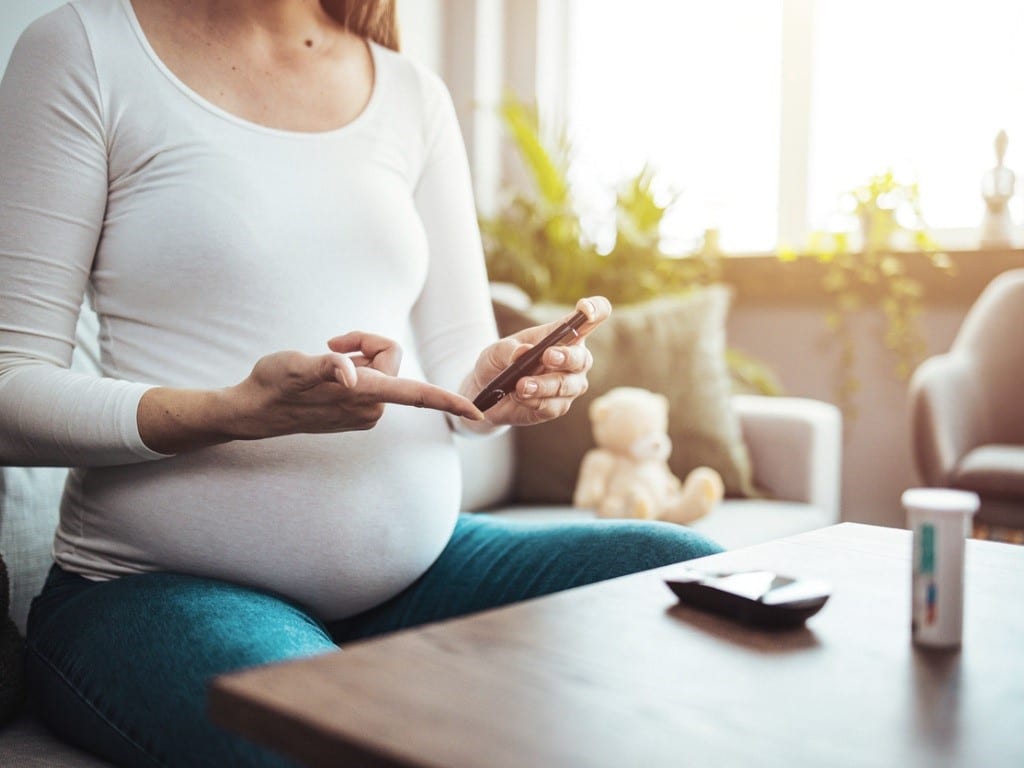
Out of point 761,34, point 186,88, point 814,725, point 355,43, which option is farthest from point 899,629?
point 761,34

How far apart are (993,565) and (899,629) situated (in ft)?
0.78

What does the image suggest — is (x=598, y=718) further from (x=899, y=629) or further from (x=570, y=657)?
(x=899, y=629)

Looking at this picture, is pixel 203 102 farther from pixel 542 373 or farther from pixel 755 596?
pixel 755 596

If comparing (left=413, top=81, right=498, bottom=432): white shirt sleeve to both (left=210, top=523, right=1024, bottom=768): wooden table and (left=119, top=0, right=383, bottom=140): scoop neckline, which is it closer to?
(left=119, top=0, right=383, bottom=140): scoop neckline

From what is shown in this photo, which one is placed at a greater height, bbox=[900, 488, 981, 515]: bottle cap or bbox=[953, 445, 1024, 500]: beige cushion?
bbox=[900, 488, 981, 515]: bottle cap

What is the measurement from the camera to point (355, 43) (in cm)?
123

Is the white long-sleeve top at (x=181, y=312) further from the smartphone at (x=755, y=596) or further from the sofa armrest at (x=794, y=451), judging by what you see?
the sofa armrest at (x=794, y=451)

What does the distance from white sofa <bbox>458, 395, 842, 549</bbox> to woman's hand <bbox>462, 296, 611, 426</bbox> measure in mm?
960

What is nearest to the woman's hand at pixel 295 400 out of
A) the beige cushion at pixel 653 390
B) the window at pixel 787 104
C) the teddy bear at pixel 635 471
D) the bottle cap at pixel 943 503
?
the bottle cap at pixel 943 503

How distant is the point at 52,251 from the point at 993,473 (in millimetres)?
1968

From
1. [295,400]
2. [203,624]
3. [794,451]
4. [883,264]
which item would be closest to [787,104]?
[883,264]

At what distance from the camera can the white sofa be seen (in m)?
2.01

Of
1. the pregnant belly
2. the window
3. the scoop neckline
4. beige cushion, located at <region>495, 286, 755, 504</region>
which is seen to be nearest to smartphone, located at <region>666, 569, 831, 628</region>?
the pregnant belly

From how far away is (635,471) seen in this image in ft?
6.57
